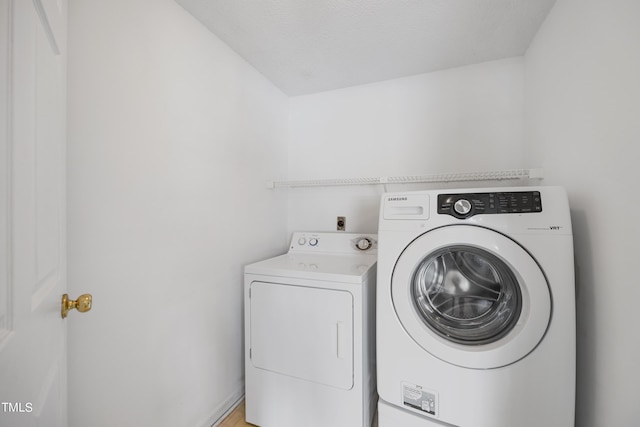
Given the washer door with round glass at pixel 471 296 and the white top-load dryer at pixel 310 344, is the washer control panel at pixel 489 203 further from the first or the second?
the white top-load dryer at pixel 310 344

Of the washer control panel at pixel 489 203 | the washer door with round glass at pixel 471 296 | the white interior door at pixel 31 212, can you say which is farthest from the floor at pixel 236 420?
the washer control panel at pixel 489 203

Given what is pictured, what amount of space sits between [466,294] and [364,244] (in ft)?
2.48

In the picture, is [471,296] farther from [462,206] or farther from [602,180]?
[602,180]

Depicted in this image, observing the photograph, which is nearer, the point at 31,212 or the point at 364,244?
the point at 31,212

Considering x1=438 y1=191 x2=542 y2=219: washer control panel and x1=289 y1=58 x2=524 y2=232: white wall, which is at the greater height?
x1=289 y1=58 x2=524 y2=232: white wall

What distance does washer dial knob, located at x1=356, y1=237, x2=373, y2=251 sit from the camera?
184 centimetres

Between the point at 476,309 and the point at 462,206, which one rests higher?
the point at 462,206

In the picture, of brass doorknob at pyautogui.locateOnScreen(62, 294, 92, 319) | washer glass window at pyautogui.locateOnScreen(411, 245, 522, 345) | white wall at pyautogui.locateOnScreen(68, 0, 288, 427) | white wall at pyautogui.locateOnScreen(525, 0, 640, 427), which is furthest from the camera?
washer glass window at pyautogui.locateOnScreen(411, 245, 522, 345)

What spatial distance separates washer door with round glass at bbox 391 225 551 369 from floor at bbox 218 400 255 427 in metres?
1.20

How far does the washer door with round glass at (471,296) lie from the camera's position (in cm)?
95

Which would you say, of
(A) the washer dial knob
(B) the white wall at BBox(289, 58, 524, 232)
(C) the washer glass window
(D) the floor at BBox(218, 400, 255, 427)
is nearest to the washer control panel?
(C) the washer glass window

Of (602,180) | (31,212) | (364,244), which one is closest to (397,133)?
(364,244)

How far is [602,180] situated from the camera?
3.03 ft

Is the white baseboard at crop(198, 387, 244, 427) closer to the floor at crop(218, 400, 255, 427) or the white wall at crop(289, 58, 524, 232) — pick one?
the floor at crop(218, 400, 255, 427)
